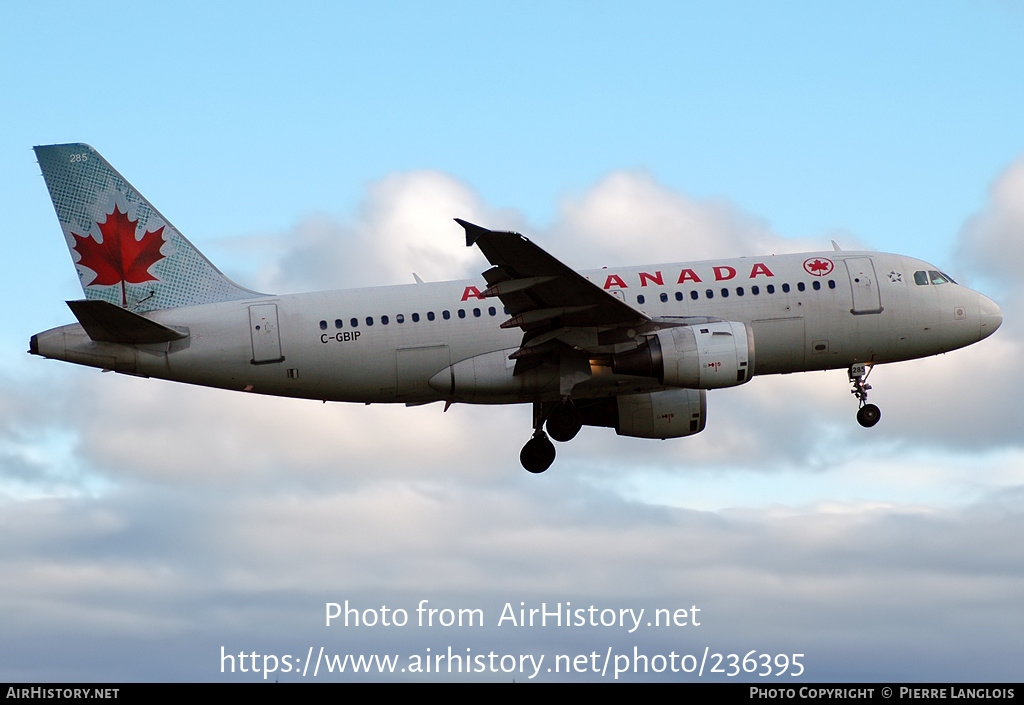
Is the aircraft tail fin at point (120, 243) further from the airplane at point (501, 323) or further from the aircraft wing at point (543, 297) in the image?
the aircraft wing at point (543, 297)

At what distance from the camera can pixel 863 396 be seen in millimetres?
41062

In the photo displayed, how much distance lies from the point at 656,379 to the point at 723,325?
238 cm

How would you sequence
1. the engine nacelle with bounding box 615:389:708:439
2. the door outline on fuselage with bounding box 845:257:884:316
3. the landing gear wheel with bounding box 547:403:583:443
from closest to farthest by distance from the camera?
1. the door outline on fuselage with bounding box 845:257:884:316
2. the landing gear wheel with bounding box 547:403:583:443
3. the engine nacelle with bounding box 615:389:708:439

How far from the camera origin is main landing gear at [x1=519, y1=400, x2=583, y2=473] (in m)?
40.0

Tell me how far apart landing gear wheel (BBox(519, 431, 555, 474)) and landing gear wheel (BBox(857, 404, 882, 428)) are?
9.50 metres

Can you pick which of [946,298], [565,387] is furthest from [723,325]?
[946,298]

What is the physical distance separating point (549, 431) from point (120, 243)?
46.7ft

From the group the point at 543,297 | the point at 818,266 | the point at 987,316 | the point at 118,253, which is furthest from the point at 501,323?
the point at 987,316

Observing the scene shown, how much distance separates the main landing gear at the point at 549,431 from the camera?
40031mm

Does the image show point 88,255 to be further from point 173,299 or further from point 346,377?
point 346,377

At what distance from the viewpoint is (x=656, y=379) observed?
37312mm

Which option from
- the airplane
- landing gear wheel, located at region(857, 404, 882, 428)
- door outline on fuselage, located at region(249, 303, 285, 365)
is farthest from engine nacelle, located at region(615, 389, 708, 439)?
door outline on fuselage, located at region(249, 303, 285, 365)

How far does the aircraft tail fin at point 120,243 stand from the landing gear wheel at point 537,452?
9511 mm

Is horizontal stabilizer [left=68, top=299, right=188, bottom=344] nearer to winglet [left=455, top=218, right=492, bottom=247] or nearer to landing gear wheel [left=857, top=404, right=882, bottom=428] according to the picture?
winglet [left=455, top=218, right=492, bottom=247]
